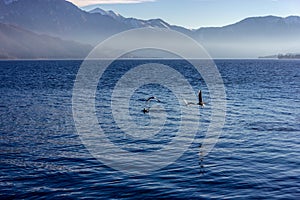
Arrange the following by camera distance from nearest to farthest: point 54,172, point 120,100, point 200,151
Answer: point 54,172 → point 200,151 → point 120,100

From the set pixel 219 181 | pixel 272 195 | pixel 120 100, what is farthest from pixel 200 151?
pixel 120 100

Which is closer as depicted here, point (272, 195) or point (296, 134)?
point (272, 195)

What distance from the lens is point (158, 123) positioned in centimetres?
4497

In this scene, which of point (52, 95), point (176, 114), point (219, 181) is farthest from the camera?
point (52, 95)

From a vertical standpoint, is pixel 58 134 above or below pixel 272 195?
above

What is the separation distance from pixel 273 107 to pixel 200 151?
30.6m

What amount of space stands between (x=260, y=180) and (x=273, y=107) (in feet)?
119

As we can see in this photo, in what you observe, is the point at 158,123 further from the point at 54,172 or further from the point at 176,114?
the point at 54,172

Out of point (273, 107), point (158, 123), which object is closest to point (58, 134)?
point (158, 123)

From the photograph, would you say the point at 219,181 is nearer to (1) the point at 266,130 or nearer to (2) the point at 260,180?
(2) the point at 260,180

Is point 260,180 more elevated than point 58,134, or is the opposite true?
point 58,134

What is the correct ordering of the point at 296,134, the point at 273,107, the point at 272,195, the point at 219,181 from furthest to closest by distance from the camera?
the point at 273,107
the point at 296,134
the point at 219,181
the point at 272,195

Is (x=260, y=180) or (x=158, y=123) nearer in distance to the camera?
(x=260, y=180)

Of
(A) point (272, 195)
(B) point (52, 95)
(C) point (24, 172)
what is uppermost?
(B) point (52, 95)
